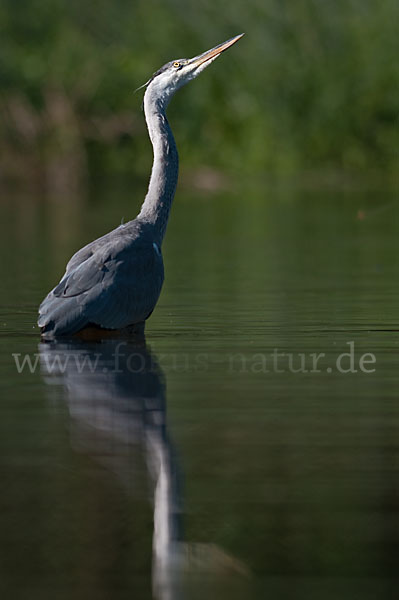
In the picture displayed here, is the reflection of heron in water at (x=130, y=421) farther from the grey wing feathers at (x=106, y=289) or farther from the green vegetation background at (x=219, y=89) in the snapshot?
the green vegetation background at (x=219, y=89)

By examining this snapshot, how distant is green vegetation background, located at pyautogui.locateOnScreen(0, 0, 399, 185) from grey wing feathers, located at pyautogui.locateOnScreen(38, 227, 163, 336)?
25.6 metres

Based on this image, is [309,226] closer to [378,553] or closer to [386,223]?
[386,223]

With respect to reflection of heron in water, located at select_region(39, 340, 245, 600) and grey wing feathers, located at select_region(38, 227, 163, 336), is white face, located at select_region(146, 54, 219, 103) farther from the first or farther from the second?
reflection of heron in water, located at select_region(39, 340, 245, 600)

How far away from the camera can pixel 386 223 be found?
66.9 ft

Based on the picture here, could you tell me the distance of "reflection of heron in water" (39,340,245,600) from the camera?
13.5 feet

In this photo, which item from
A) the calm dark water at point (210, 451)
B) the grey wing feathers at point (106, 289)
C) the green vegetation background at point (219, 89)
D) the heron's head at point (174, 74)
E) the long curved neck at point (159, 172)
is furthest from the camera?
the green vegetation background at point (219, 89)

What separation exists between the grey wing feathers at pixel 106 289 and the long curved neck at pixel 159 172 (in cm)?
56

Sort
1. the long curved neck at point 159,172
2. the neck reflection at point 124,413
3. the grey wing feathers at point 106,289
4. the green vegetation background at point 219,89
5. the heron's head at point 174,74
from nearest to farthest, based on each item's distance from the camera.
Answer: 1. the neck reflection at point 124,413
2. the grey wing feathers at point 106,289
3. the long curved neck at point 159,172
4. the heron's head at point 174,74
5. the green vegetation background at point 219,89

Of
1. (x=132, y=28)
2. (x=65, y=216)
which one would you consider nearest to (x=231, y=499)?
(x=65, y=216)

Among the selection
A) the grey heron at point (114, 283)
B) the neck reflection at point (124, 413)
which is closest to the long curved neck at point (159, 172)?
the grey heron at point (114, 283)

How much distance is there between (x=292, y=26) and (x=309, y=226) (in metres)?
17.4

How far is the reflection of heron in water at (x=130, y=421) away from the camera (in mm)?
4125

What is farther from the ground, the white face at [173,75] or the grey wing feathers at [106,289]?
the white face at [173,75]

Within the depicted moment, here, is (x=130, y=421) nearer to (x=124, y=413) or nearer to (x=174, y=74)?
(x=124, y=413)
